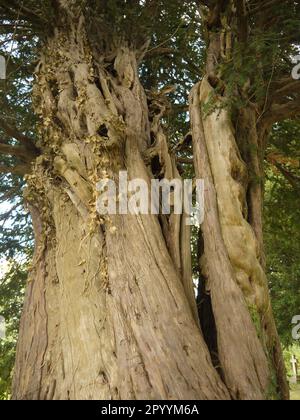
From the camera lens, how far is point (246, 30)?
12.4 feet

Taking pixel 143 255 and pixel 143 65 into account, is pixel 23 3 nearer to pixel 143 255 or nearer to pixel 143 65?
pixel 143 65

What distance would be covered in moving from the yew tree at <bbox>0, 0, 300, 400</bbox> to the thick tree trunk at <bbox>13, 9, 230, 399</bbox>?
11 mm

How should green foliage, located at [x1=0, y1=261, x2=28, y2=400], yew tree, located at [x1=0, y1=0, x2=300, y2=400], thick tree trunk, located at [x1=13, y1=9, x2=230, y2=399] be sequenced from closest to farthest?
1. thick tree trunk, located at [x1=13, y1=9, x2=230, y2=399]
2. yew tree, located at [x1=0, y1=0, x2=300, y2=400]
3. green foliage, located at [x1=0, y1=261, x2=28, y2=400]

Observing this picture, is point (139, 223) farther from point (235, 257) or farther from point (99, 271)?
point (235, 257)

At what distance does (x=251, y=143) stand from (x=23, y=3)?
3.02 metres

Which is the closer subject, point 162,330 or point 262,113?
point 162,330

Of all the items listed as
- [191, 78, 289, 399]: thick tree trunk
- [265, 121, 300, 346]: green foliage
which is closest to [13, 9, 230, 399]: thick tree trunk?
[191, 78, 289, 399]: thick tree trunk

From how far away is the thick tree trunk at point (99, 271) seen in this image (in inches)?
100

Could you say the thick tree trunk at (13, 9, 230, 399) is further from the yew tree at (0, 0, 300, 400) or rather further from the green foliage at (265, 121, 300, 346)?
the green foliage at (265, 121, 300, 346)

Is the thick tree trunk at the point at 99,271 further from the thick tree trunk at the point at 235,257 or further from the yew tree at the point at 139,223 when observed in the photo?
the thick tree trunk at the point at 235,257

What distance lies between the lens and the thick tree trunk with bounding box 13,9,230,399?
2.54 meters

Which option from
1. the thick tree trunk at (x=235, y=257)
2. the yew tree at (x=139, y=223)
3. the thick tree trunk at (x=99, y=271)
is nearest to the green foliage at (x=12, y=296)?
the yew tree at (x=139, y=223)

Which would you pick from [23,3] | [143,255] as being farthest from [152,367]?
[23,3]

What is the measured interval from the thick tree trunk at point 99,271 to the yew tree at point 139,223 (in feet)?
0.03
